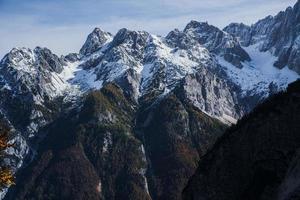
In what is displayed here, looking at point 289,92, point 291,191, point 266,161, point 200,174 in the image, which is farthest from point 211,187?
point 291,191

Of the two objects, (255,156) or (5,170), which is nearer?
(5,170)

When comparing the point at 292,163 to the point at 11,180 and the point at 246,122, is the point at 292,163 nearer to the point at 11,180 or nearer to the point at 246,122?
the point at 246,122

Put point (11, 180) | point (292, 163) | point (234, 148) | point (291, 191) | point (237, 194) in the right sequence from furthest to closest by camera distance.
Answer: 1. point (234, 148)
2. point (237, 194)
3. point (292, 163)
4. point (291, 191)
5. point (11, 180)

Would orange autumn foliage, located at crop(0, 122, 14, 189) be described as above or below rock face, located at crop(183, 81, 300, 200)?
above

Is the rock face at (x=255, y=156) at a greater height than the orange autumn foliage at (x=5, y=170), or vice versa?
A: the orange autumn foliage at (x=5, y=170)

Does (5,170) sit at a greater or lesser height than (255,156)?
greater

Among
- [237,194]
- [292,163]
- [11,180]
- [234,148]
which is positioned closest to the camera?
[11,180]

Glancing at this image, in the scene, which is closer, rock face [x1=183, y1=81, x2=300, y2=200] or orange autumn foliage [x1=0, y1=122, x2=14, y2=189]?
orange autumn foliage [x1=0, y1=122, x2=14, y2=189]

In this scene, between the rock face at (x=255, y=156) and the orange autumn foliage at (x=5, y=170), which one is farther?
the rock face at (x=255, y=156)
